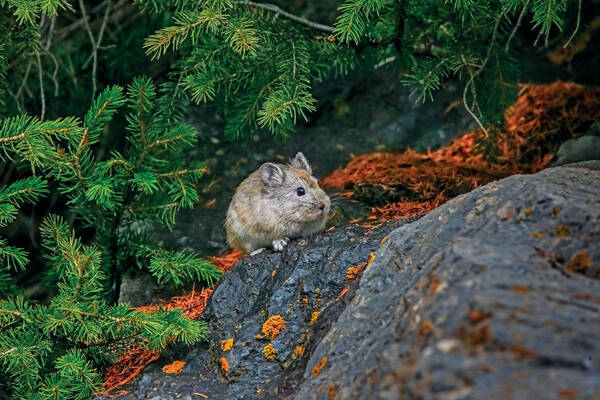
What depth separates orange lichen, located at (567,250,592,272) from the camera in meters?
2.63

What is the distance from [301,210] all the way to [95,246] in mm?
1758

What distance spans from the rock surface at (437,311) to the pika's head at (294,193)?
2.73 feet

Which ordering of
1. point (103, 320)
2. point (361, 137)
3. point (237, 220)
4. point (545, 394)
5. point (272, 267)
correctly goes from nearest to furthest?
point (545, 394) → point (103, 320) → point (272, 267) → point (237, 220) → point (361, 137)

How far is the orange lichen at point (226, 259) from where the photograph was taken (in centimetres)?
599

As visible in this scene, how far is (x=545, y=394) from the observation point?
1948mm

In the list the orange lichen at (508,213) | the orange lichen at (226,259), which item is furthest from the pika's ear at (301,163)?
the orange lichen at (508,213)

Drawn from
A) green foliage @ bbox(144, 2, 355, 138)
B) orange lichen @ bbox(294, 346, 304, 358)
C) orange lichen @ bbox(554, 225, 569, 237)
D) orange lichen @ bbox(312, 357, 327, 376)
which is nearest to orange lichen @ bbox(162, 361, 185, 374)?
orange lichen @ bbox(294, 346, 304, 358)

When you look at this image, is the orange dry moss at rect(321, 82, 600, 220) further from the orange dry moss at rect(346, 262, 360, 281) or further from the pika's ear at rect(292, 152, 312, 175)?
the orange dry moss at rect(346, 262, 360, 281)

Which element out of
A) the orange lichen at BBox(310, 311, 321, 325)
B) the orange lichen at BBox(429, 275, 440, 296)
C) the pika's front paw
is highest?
the orange lichen at BBox(429, 275, 440, 296)

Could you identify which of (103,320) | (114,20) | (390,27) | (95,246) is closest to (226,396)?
(103,320)

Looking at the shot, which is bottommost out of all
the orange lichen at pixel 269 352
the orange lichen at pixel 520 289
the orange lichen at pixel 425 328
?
the orange lichen at pixel 269 352

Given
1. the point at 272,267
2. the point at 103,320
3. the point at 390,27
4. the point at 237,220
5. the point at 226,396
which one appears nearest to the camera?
the point at 226,396

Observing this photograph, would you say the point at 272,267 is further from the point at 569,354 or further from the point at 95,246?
the point at 569,354

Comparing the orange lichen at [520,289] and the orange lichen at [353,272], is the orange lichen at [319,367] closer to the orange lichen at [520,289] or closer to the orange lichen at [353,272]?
the orange lichen at [353,272]
